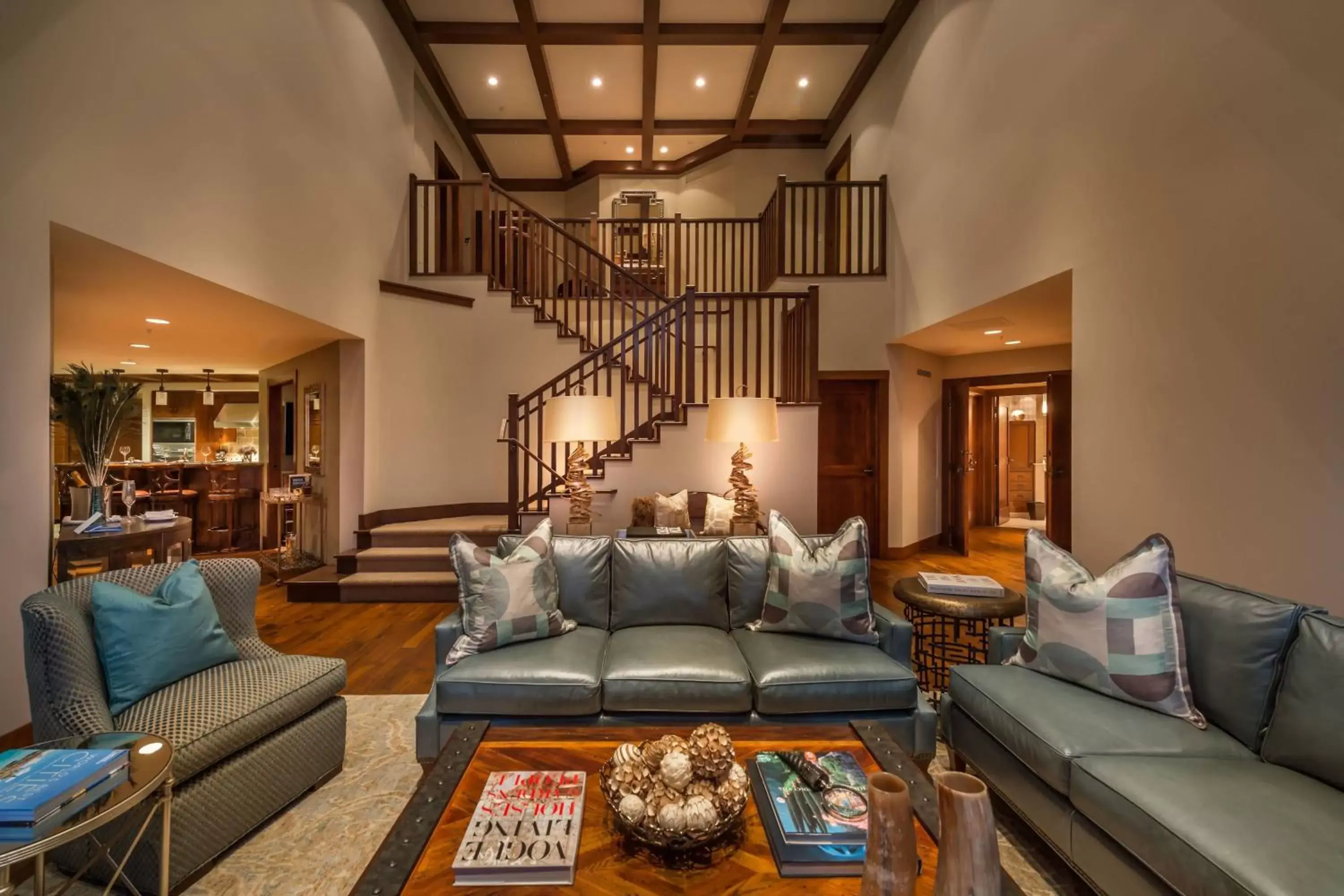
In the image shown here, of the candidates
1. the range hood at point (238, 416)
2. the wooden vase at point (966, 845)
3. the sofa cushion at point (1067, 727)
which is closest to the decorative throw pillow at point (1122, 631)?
the sofa cushion at point (1067, 727)

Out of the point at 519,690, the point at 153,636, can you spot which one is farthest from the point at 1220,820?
the point at 153,636

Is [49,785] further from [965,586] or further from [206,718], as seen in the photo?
[965,586]

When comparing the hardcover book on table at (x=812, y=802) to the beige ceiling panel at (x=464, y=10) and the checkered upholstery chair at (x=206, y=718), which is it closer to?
the checkered upholstery chair at (x=206, y=718)

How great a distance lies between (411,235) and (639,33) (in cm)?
318

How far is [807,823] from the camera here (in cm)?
122

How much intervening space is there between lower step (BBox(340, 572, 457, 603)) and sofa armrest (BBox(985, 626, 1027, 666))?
12.8 feet

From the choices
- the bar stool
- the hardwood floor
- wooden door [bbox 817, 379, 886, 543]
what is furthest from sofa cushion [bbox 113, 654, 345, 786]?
the bar stool

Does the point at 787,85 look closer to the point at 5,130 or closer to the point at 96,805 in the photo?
the point at 5,130

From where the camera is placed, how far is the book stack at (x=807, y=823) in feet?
3.68

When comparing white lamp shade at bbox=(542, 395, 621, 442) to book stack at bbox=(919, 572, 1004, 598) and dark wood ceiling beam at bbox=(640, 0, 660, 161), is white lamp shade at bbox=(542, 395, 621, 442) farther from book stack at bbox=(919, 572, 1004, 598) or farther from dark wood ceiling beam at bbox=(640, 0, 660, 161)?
dark wood ceiling beam at bbox=(640, 0, 660, 161)

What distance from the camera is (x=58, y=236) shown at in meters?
2.45

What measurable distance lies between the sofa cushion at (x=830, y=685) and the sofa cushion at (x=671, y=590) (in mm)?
461

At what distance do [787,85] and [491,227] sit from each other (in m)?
3.99

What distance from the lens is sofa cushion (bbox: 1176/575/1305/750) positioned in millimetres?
1567
